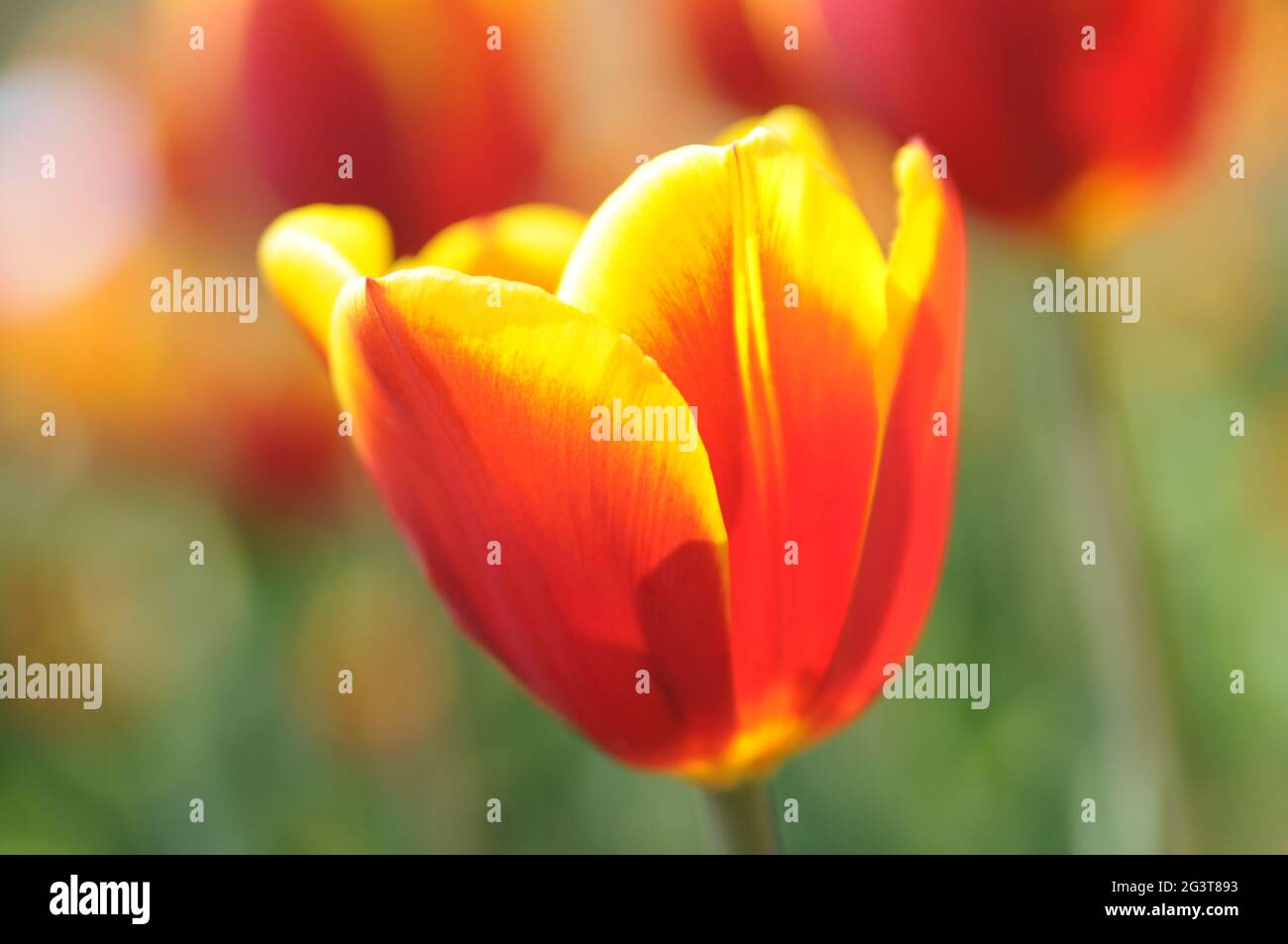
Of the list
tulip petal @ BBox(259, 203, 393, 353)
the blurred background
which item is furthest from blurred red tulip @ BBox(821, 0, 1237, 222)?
tulip petal @ BBox(259, 203, 393, 353)

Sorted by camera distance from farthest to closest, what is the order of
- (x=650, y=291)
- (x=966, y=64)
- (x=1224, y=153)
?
(x=1224, y=153), (x=966, y=64), (x=650, y=291)

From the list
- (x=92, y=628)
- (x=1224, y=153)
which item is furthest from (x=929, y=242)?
(x=92, y=628)

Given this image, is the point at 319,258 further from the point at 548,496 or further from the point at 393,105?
the point at 393,105

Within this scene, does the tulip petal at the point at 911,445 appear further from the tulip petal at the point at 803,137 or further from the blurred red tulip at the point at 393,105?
the blurred red tulip at the point at 393,105

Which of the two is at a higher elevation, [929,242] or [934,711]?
[929,242]

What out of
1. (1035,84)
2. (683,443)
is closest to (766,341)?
(683,443)
